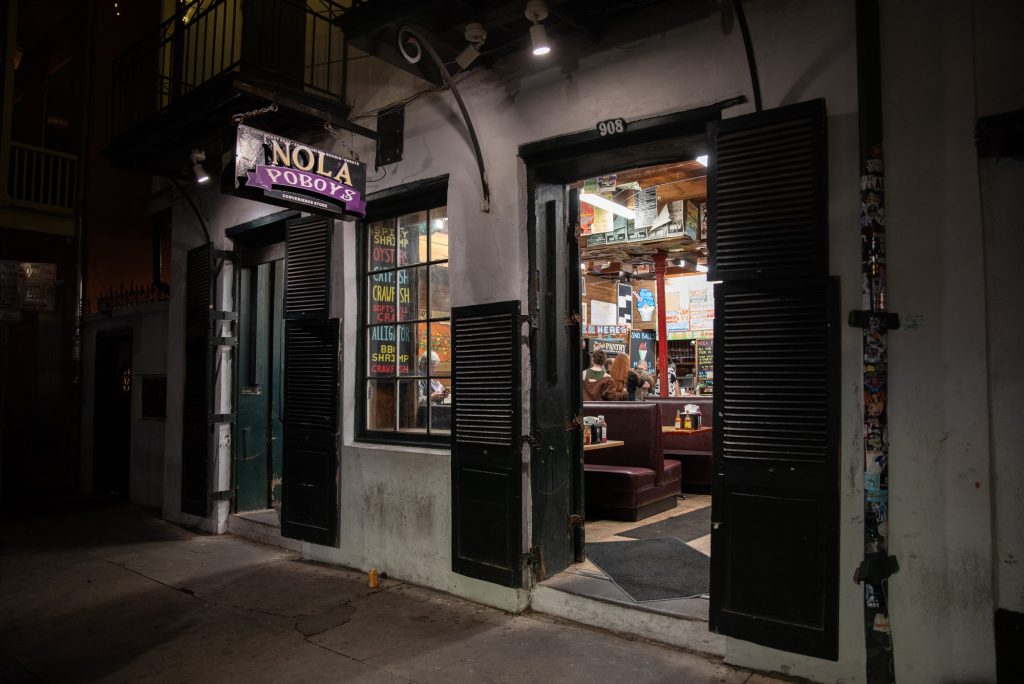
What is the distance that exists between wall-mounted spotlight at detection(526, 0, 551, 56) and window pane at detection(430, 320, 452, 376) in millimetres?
2308

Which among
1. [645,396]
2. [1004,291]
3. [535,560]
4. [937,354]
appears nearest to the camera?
[1004,291]

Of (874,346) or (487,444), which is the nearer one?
(874,346)

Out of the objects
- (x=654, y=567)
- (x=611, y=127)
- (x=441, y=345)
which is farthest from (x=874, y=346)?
(x=441, y=345)

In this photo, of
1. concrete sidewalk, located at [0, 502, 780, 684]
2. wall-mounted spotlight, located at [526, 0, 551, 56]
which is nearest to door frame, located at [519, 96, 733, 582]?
wall-mounted spotlight, located at [526, 0, 551, 56]

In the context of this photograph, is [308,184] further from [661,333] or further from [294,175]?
[661,333]

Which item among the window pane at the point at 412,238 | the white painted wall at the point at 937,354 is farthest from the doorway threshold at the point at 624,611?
the window pane at the point at 412,238

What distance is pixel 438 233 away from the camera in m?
5.59

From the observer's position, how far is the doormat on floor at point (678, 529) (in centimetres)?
604

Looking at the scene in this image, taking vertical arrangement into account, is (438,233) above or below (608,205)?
below

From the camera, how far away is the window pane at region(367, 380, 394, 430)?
5.80 metres

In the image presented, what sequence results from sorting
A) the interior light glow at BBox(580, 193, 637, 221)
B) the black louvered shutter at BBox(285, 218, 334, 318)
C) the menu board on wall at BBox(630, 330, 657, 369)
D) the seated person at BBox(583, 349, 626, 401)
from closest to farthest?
1. the black louvered shutter at BBox(285, 218, 334, 318)
2. the seated person at BBox(583, 349, 626, 401)
3. the interior light glow at BBox(580, 193, 637, 221)
4. the menu board on wall at BBox(630, 330, 657, 369)

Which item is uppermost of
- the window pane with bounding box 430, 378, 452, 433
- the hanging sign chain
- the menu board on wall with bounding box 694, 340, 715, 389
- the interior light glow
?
the interior light glow

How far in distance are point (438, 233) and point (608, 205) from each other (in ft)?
15.2

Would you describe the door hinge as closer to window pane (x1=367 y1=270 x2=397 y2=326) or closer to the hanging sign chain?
window pane (x1=367 y1=270 x2=397 y2=326)
